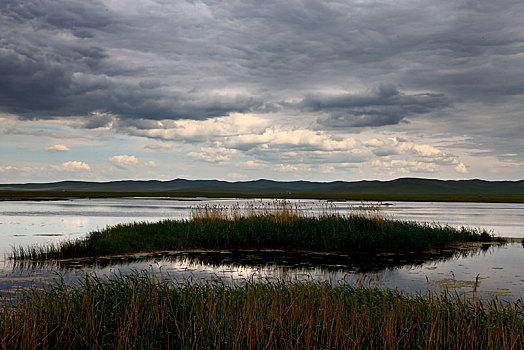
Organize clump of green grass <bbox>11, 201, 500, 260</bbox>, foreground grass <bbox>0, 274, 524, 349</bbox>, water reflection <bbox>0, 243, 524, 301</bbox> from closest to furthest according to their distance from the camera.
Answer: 1. foreground grass <bbox>0, 274, 524, 349</bbox>
2. water reflection <bbox>0, 243, 524, 301</bbox>
3. clump of green grass <bbox>11, 201, 500, 260</bbox>

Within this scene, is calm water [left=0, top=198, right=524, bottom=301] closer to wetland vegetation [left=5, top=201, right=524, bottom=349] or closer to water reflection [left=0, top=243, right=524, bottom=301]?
water reflection [left=0, top=243, right=524, bottom=301]

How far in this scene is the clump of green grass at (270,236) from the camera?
2291 centimetres

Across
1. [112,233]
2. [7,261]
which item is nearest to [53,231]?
[112,233]

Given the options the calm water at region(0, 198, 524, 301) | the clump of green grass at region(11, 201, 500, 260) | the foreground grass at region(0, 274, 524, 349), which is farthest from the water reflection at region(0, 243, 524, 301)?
the foreground grass at region(0, 274, 524, 349)

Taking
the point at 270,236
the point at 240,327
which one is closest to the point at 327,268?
the point at 270,236

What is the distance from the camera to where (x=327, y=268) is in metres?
18.3

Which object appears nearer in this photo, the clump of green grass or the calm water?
the calm water

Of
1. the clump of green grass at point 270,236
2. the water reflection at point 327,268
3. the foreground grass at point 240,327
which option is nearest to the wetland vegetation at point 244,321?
the foreground grass at point 240,327

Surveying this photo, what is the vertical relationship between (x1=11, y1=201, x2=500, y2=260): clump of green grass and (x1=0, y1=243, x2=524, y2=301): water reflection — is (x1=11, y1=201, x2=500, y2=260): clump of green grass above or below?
above

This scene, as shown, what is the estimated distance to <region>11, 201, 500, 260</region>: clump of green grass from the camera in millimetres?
22906

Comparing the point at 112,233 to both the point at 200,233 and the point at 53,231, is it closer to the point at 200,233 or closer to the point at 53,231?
the point at 200,233

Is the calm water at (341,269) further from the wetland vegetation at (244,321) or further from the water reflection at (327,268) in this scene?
the wetland vegetation at (244,321)

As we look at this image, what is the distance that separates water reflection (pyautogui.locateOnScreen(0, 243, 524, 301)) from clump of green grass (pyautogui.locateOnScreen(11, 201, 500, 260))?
1.05 metres

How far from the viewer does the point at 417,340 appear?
8.16 meters
